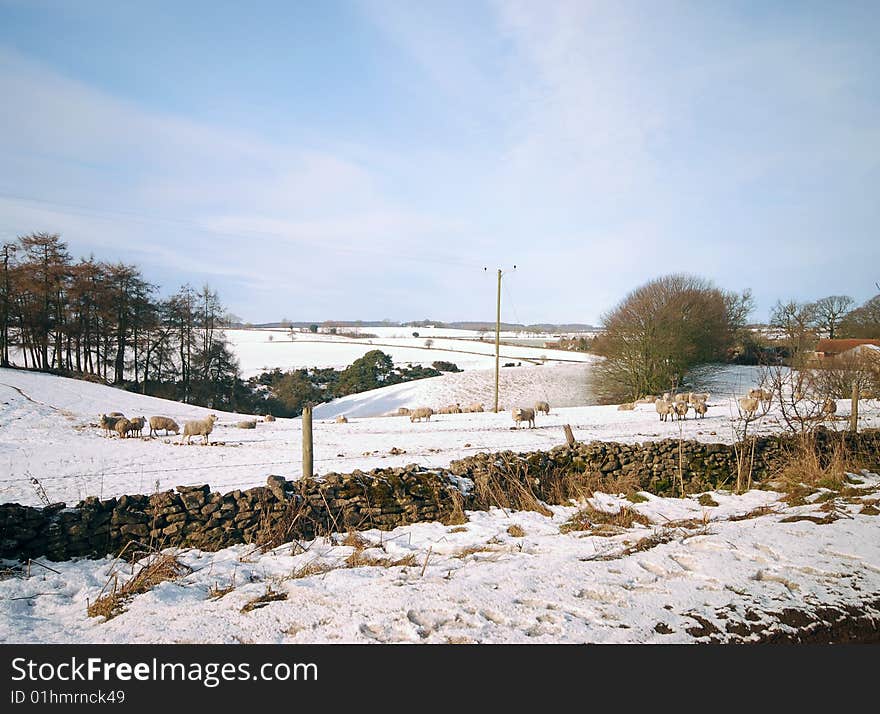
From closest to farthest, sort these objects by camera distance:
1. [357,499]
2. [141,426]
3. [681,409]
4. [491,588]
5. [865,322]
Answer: [491,588]
[357,499]
[681,409]
[141,426]
[865,322]

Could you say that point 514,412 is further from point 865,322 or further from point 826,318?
point 826,318

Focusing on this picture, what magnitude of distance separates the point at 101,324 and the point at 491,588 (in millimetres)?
44368

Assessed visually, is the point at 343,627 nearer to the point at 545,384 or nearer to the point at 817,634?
the point at 817,634

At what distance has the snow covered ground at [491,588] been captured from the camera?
3.90m

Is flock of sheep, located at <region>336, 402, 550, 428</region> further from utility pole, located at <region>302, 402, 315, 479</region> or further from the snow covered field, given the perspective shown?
utility pole, located at <region>302, 402, 315, 479</region>

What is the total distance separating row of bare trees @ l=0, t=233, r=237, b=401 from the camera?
3603 centimetres

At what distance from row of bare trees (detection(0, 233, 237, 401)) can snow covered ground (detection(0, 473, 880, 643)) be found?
123ft

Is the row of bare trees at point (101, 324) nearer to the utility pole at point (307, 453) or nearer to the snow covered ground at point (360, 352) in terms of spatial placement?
the snow covered ground at point (360, 352)

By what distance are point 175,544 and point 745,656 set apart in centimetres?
674

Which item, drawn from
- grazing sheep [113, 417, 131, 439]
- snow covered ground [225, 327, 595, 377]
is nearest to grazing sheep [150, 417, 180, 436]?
grazing sheep [113, 417, 131, 439]

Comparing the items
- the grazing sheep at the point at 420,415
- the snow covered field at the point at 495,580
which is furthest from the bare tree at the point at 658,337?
the snow covered field at the point at 495,580

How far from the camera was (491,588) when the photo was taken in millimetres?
4625

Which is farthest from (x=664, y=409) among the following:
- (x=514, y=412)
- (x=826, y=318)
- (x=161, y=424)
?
(x=826, y=318)

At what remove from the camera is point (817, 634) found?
3.78 m
